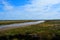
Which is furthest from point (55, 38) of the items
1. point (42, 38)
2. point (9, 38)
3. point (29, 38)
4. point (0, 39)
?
point (0, 39)

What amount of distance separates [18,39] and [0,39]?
2715 mm

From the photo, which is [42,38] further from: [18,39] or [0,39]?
[0,39]

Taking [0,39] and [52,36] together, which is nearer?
[0,39]

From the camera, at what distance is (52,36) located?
2162 cm

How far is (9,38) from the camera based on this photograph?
2081 cm

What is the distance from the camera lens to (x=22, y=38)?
20891mm

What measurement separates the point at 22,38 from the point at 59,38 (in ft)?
18.8

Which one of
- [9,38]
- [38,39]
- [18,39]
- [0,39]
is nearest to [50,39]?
[38,39]

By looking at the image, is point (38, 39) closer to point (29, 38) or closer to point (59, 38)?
point (29, 38)

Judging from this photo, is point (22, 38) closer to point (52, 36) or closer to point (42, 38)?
point (42, 38)

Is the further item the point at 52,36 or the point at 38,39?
the point at 52,36

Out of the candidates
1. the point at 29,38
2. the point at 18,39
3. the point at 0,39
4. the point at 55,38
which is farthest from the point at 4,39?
the point at 55,38

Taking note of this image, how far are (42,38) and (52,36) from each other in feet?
6.55

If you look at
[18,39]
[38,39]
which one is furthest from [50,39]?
[18,39]
